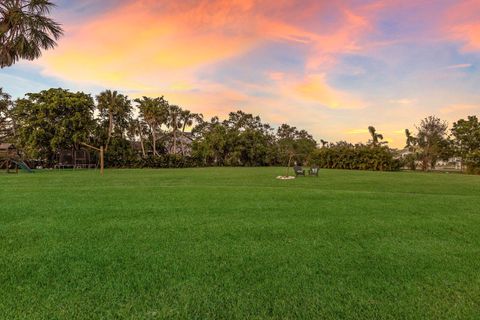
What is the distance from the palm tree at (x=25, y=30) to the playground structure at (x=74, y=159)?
2428 cm

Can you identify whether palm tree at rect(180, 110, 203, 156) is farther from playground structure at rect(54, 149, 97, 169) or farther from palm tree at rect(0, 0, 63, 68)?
palm tree at rect(0, 0, 63, 68)

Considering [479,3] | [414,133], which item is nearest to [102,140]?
[479,3]

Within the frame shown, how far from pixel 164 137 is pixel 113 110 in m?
10.2

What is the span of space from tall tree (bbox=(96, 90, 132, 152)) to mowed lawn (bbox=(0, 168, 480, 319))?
2938 centimetres

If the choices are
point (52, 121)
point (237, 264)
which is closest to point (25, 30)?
point (237, 264)

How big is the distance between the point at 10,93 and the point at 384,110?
37.9 meters

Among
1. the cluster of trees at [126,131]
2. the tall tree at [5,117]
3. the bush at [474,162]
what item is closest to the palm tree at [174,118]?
the cluster of trees at [126,131]

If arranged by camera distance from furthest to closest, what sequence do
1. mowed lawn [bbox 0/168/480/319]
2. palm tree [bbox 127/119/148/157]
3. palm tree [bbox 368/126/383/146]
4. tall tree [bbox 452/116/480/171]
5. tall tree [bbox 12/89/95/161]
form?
palm tree [bbox 368/126/383/146] → palm tree [bbox 127/119/148/157] → tall tree [bbox 452/116/480/171] → tall tree [bbox 12/89/95/161] → mowed lawn [bbox 0/168/480/319]

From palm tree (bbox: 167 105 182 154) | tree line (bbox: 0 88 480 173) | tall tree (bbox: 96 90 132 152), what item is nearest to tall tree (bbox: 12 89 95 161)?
tree line (bbox: 0 88 480 173)

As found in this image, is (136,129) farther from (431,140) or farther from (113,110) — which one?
(431,140)

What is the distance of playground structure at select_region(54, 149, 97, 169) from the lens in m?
30.5

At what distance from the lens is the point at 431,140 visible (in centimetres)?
4009

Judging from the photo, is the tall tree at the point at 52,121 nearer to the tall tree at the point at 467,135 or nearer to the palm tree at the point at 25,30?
the palm tree at the point at 25,30

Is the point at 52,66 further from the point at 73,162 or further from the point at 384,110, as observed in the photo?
the point at 384,110
